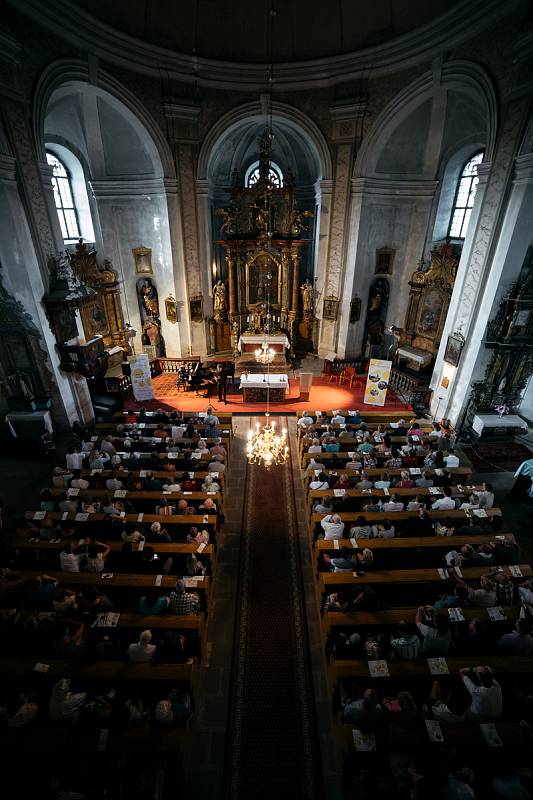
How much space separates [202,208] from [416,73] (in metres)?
8.07

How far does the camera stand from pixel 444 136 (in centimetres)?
1317

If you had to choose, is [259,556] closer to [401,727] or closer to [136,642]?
[136,642]

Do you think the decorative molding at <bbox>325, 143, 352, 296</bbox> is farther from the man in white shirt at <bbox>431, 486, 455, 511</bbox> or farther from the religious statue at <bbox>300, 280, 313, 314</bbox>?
the man in white shirt at <bbox>431, 486, 455, 511</bbox>

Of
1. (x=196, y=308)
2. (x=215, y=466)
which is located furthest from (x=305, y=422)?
(x=196, y=308)

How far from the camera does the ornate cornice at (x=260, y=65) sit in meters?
9.34

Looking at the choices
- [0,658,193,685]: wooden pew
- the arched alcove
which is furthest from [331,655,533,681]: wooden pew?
the arched alcove

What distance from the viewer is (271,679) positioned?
538cm

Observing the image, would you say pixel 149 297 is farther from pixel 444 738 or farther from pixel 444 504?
pixel 444 738

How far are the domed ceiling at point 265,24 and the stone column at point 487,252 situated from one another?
5.37 meters

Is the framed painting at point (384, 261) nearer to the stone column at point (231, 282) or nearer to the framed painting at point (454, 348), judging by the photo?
the framed painting at point (454, 348)

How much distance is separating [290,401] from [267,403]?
5.08 metres

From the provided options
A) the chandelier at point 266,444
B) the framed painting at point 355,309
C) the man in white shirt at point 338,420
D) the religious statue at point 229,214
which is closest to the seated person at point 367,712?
the chandelier at point 266,444

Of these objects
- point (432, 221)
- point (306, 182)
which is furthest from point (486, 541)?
point (306, 182)

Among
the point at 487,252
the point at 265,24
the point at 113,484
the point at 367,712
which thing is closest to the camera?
the point at 367,712
